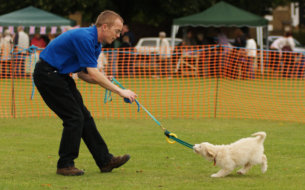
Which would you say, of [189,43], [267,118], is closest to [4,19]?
[189,43]

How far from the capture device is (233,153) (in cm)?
640

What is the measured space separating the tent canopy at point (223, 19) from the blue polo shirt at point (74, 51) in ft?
56.6

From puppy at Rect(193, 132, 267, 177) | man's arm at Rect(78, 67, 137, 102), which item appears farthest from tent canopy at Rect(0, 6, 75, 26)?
puppy at Rect(193, 132, 267, 177)

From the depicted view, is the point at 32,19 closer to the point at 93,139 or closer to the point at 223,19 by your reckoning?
the point at 223,19

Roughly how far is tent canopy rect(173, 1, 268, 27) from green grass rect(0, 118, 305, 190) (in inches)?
468

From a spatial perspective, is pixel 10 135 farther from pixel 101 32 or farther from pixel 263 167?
pixel 263 167

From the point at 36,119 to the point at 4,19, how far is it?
12.4 m

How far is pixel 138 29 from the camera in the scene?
35.4 metres

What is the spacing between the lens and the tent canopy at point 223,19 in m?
23.3

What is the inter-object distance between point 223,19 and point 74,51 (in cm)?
1756

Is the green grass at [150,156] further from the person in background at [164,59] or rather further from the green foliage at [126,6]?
the green foliage at [126,6]

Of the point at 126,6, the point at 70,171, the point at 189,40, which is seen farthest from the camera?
the point at 126,6

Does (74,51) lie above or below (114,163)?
above

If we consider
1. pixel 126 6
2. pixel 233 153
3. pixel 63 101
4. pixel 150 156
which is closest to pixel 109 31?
pixel 63 101
